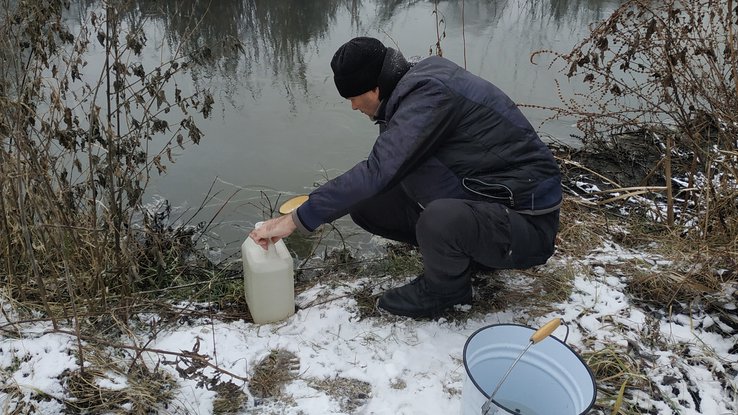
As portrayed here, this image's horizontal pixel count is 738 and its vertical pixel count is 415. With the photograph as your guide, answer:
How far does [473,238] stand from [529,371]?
470mm

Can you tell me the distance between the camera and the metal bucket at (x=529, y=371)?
1590 mm

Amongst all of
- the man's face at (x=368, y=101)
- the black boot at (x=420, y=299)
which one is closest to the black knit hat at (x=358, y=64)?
the man's face at (x=368, y=101)

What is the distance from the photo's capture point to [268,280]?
6.68ft

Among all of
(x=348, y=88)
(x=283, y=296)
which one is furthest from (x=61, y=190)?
(x=348, y=88)

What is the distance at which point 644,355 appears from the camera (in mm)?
1957

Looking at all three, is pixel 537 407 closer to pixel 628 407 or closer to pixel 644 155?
pixel 628 407

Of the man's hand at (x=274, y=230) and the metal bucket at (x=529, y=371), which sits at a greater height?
the man's hand at (x=274, y=230)

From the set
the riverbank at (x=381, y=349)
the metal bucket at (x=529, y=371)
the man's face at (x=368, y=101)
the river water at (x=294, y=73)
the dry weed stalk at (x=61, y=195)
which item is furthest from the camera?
the river water at (x=294, y=73)

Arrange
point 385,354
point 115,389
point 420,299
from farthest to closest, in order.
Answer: point 420,299 → point 385,354 → point 115,389

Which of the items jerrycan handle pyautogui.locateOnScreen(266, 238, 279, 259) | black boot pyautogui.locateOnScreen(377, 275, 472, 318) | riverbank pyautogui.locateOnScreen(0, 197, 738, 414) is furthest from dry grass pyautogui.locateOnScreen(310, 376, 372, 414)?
jerrycan handle pyautogui.locateOnScreen(266, 238, 279, 259)

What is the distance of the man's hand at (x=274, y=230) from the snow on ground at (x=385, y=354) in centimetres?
39

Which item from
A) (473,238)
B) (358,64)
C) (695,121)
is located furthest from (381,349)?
(695,121)

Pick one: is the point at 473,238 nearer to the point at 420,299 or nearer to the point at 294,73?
the point at 420,299

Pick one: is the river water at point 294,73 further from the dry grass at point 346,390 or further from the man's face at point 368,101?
the dry grass at point 346,390
